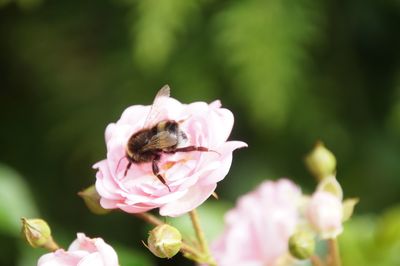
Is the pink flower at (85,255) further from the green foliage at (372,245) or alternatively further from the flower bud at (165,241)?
the green foliage at (372,245)

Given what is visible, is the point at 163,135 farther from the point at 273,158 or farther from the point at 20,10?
the point at 20,10

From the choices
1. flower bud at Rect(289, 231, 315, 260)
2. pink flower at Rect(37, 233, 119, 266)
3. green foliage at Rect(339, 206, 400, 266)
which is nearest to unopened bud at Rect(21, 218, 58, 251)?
pink flower at Rect(37, 233, 119, 266)

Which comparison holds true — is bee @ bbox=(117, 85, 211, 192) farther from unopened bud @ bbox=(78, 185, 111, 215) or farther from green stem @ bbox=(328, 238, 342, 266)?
green stem @ bbox=(328, 238, 342, 266)

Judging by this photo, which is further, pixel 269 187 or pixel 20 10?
pixel 20 10

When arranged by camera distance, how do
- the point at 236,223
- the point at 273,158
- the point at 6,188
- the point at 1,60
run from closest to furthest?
the point at 236,223, the point at 6,188, the point at 273,158, the point at 1,60

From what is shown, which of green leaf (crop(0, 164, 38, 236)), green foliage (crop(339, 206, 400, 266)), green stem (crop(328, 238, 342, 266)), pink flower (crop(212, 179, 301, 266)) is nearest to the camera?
green stem (crop(328, 238, 342, 266))

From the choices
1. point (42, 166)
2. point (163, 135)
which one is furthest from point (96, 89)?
point (163, 135)

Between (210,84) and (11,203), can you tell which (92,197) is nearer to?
(11,203)

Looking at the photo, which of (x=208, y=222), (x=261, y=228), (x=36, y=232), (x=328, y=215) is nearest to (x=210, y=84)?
(x=208, y=222)

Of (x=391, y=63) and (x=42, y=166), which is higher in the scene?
(x=391, y=63)
